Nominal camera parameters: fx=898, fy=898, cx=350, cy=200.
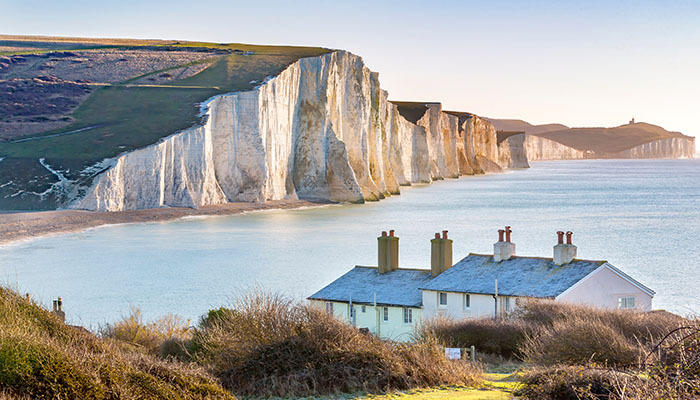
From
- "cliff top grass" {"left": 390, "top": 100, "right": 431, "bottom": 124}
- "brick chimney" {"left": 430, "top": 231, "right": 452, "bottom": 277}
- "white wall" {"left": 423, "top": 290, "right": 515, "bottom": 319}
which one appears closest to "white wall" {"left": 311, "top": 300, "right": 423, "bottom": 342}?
"white wall" {"left": 423, "top": 290, "right": 515, "bottom": 319}

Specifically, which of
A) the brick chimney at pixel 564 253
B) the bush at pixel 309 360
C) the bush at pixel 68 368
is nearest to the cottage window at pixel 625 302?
the brick chimney at pixel 564 253

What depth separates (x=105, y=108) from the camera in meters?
89.2

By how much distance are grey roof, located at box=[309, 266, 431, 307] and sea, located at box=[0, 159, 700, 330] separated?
3.93 m

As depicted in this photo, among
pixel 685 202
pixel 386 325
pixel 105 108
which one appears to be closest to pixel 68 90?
pixel 105 108

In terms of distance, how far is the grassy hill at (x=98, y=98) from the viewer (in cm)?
6875

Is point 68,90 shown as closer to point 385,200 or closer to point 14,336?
point 385,200

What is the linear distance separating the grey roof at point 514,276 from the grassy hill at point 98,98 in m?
47.0

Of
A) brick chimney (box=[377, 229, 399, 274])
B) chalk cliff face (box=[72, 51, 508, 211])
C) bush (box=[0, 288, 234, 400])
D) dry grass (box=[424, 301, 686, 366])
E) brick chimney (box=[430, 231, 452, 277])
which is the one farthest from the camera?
chalk cliff face (box=[72, 51, 508, 211])

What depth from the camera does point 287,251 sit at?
170 feet

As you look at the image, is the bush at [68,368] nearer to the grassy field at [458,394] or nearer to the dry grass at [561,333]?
the grassy field at [458,394]

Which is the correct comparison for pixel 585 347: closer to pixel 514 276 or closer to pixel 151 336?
pixel 514 276

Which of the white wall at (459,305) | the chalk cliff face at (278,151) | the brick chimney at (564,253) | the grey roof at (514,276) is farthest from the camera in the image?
the chalk cliff face at (278,151)

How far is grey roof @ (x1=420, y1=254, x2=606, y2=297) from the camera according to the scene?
2320 cm

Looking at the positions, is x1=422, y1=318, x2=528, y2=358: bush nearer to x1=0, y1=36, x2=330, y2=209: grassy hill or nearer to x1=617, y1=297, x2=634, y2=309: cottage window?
x1=617, y1=297, x2=634, y2=309: cottage window
